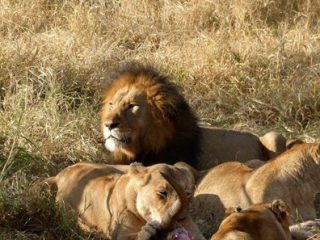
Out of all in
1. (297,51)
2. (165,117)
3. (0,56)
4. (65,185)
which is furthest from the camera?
(297,51)

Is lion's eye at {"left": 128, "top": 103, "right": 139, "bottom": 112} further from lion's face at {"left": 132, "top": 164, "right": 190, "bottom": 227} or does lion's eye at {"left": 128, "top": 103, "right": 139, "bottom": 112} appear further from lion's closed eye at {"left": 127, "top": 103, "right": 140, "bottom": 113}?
lion's face at {"left": 132, "top": 164, "right": 190, "bottom": 227}

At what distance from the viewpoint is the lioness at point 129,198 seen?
4.68m

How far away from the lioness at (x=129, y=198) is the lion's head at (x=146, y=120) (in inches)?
17.1

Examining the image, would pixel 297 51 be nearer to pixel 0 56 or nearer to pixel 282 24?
pixel 282 24

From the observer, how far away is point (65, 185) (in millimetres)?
5590

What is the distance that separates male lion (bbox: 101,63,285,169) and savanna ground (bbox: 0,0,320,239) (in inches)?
16.5

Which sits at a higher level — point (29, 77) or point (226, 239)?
point (226, 239)

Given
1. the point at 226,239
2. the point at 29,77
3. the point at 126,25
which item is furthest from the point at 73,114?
the point at 226,239

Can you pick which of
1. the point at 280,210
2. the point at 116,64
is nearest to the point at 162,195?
the point at 280,210

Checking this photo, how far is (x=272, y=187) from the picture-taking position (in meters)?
5.34

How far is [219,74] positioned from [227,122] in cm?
60

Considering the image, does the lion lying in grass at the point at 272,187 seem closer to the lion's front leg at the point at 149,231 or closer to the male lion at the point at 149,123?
the male lion at the point at 149,123

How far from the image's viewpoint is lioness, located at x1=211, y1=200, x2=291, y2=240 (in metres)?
4.11

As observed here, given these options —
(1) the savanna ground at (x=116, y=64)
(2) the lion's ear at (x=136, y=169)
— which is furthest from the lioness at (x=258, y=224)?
(1) the savanna ground at (x=116, y=64)
